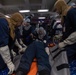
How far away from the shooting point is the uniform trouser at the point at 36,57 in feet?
6.76

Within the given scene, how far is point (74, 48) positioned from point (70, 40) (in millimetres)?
122

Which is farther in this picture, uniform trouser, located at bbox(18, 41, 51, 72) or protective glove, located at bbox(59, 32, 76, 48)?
protective glove, located at bbox(59, 32, 76, 48)

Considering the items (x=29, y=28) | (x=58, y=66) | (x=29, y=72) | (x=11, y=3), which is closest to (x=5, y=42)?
(x=29, y=72)

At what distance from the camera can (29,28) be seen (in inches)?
211

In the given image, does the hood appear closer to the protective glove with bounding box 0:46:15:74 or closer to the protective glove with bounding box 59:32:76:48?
the protective glove with bounding box 59:32:76:48

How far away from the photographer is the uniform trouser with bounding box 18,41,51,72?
6.76 feet

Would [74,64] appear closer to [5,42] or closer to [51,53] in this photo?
[51,53]

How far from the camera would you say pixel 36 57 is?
2275 millimetres

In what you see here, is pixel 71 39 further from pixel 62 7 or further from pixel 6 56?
pixel 6 56

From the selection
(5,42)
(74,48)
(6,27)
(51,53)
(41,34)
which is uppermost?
(6,27)

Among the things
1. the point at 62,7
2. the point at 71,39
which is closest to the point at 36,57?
the point at 71,39

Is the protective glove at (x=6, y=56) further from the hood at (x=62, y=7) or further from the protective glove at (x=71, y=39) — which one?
the hood at (x=62, y=7)

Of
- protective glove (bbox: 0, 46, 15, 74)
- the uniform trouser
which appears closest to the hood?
the uniform trouser

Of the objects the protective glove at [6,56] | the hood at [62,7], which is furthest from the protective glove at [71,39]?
the protective glove at [6,56]
